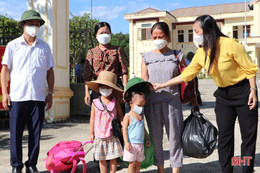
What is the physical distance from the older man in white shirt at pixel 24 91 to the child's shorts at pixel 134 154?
126 centimetres

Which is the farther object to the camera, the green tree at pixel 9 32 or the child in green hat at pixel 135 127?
the green tree at pixel 9 32

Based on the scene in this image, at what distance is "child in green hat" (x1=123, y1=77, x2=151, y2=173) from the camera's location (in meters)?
3.34

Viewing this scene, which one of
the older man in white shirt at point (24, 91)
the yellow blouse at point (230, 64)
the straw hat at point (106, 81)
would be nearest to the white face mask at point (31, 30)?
the older man in white shirt at point (24, 91)

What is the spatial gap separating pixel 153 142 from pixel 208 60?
3.83 feet

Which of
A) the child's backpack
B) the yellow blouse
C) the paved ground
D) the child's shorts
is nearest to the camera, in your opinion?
the yellow blouse

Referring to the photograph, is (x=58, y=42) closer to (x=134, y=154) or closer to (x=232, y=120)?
(x=134, y=154)

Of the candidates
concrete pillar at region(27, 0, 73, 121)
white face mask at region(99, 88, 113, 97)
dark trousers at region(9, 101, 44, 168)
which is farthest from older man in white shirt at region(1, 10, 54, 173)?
concrete pillar at region(27, 0, 73, 121)

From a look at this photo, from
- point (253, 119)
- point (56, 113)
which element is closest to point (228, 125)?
point (253, 119)

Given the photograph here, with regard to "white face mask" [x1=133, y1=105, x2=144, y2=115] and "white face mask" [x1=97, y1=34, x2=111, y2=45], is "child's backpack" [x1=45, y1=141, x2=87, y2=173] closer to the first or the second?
"white face mask" [x1=133, y1=105, x2=144, y2=115]

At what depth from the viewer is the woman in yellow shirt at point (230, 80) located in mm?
3096

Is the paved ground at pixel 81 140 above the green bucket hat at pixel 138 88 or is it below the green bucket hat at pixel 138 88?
below

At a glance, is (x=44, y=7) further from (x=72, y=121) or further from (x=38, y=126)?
(x=38, y=126)

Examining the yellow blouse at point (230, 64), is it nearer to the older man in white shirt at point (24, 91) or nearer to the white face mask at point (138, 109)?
the white face mask at point (138, 109)

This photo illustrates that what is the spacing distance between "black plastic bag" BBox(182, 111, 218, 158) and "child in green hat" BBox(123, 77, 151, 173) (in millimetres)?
528
